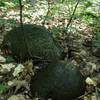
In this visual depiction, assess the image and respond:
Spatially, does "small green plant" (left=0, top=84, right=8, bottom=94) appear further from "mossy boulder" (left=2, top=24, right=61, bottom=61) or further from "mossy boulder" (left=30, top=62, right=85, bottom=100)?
"mossy boulder" (left=2, top=24, right=61, bottom=61)

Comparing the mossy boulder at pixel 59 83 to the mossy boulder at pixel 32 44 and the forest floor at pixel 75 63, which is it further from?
the mossy boulder at pixel 32 44

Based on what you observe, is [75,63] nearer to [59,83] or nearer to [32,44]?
[32,44]

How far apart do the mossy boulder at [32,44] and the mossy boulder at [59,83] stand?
59 centimetres

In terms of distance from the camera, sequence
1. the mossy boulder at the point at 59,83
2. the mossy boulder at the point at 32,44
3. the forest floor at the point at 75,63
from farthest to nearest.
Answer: the mossy boulder at the point at 32,44
the forest floor at the point at 75,63
the mossy boulder at the point at 59,83

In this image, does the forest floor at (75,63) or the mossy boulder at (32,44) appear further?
the mossy boulder at (32,44)

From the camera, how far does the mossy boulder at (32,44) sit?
12.6 feet

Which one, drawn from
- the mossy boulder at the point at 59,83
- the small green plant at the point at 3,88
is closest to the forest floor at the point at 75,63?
the small green plant at the point at 3,88

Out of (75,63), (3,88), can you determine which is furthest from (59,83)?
(75,63)

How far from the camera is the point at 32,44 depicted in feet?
12.8

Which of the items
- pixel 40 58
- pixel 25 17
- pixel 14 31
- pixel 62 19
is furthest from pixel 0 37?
pixel 62 19

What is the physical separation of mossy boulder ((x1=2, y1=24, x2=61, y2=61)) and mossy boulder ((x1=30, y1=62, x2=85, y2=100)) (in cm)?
59

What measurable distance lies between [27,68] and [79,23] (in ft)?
9.64

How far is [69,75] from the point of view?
3182 mm

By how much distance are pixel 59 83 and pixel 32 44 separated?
0.96 m
